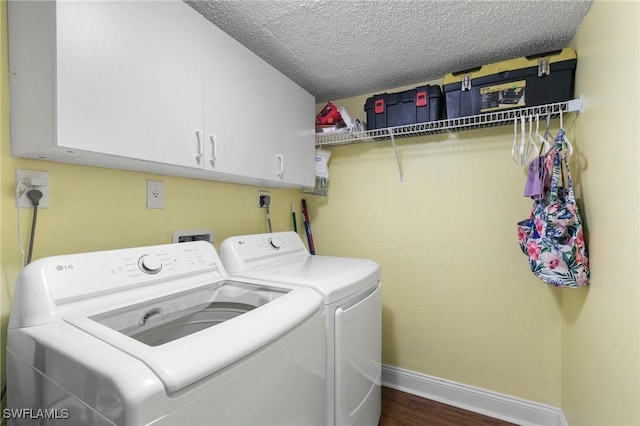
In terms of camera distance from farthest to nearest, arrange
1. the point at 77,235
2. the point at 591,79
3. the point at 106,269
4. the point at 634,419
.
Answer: the point at 591,79 → the point at 77,235 → the point at 106,269 → the point at 634,419

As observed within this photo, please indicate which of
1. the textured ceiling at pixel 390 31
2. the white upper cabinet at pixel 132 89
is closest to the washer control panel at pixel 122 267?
the white upper cabinet at pixel 132 89

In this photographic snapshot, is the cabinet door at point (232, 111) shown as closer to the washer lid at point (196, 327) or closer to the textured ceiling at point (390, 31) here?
the textured ceiling at point (390, 31)

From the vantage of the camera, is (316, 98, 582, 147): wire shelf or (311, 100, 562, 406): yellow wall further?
(311, 100, 562, 406): yellow wall

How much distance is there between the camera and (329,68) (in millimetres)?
1895

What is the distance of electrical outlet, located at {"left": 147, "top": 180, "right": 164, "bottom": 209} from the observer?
1404 millimetres

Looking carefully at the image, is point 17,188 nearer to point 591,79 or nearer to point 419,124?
point 419,124

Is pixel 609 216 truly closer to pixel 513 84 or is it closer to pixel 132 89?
pixel 513 84

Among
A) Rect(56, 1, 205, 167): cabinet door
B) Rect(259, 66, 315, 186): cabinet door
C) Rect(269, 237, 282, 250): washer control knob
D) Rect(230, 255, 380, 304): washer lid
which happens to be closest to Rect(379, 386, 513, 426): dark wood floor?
Rect(230, 255, 380, 304): washer lid

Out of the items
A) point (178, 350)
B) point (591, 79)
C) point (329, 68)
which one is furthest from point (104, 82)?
point (591, 79)

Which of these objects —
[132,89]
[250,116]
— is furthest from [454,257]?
[132,89]

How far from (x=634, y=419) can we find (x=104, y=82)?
2.01 meters

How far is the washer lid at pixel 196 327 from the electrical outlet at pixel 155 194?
51cm

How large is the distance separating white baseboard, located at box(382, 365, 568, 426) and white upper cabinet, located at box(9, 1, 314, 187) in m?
1.82

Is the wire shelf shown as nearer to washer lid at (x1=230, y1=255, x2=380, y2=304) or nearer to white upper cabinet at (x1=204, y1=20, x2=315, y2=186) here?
white upper cabinet at (x1=204, y1=20, x2=315, y2=186)
